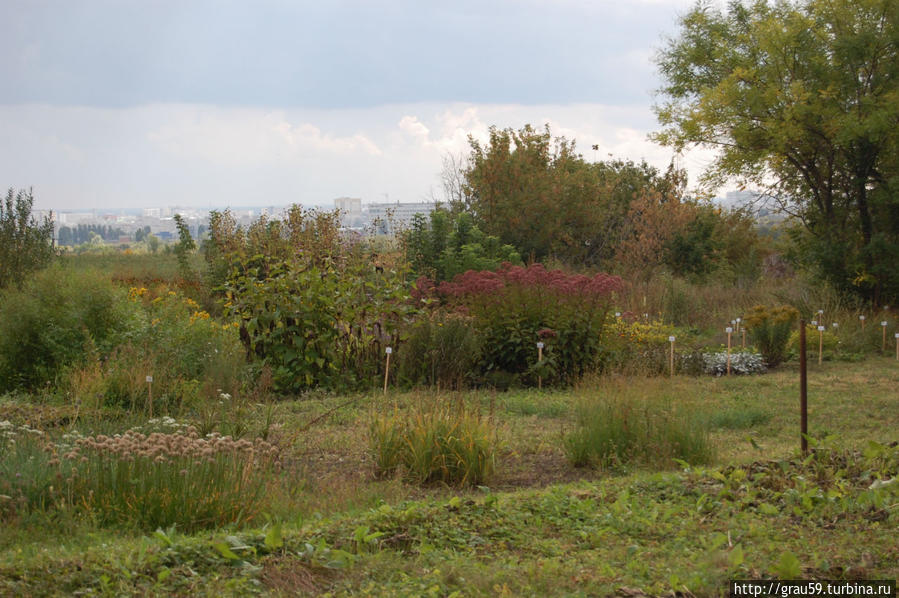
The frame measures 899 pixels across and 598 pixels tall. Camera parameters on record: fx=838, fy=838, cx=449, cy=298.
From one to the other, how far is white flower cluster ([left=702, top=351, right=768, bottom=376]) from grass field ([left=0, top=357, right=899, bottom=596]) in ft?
15.8

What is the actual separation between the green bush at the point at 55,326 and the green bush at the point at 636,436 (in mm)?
5159

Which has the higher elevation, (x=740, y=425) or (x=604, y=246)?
(x=604, y=246)

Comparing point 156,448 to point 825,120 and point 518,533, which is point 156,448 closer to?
point 518,533

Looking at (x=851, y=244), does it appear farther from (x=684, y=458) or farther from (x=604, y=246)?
(x=684, y=458)

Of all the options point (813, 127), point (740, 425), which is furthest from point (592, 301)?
point (813, 127)

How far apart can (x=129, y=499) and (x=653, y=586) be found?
9.02 feet

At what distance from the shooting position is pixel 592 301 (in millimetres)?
10180

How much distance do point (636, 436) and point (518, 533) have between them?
7.20 ft

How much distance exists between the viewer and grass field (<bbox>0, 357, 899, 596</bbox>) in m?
3.56

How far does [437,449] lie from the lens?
19.2 feet

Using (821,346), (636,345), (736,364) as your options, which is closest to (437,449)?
(636,345)

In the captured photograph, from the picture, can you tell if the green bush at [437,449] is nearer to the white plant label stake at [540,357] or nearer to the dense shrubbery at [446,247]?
the white plant label stake at [540,357]

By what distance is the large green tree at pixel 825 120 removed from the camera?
1513 centimetres

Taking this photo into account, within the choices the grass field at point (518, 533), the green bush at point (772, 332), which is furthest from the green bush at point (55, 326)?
the green bush at point (772, 332)
